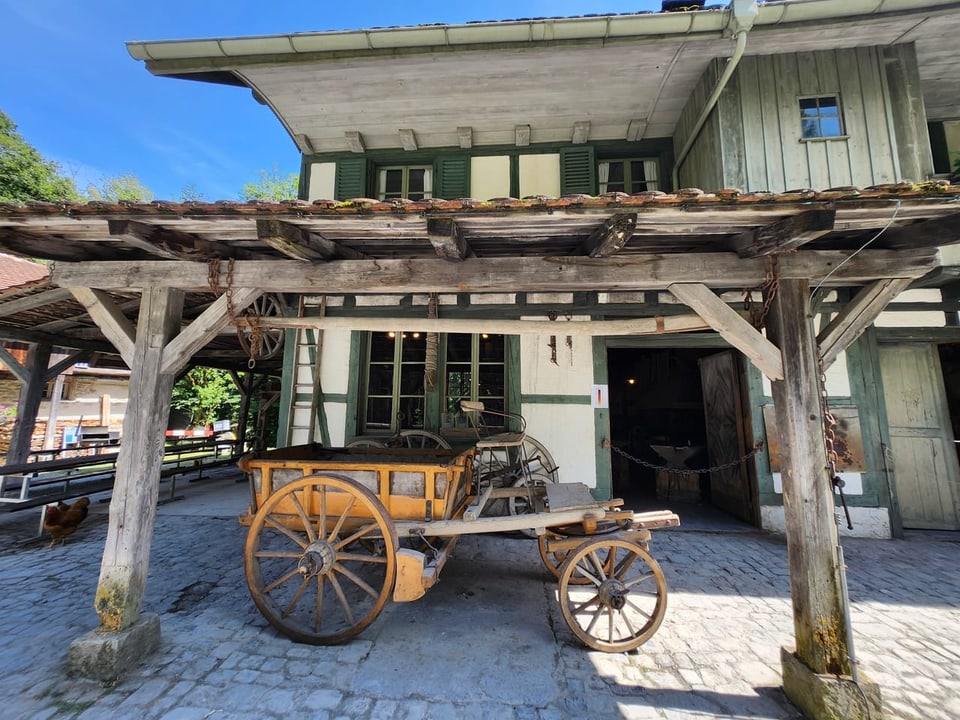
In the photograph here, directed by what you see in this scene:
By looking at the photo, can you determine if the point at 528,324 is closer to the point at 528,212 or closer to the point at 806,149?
the point at 528,212

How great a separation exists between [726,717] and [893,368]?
5898mm

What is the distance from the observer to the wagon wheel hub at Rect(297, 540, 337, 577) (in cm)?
283

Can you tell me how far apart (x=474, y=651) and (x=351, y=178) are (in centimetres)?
640

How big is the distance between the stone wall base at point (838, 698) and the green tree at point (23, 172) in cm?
2712

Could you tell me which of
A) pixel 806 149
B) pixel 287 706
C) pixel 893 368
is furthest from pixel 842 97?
pixel 287 706

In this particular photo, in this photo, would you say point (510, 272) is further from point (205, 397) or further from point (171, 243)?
point (205, 397)

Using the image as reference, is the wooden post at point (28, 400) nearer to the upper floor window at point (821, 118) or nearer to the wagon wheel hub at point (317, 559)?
the wagon wheel hub at point (317, 559)

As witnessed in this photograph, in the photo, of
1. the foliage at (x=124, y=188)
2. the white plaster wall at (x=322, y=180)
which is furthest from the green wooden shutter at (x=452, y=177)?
the foliage at (x=124, y=188)

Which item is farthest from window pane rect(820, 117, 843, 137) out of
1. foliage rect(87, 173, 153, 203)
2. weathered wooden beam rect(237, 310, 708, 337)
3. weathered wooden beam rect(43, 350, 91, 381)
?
foliage rect(87, 173, 153, 203)

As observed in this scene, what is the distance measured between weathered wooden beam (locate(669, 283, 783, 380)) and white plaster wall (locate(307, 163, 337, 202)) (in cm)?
574

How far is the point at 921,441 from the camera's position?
17.7ft

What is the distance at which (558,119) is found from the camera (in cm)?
573

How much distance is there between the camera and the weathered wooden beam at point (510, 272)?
102 inches

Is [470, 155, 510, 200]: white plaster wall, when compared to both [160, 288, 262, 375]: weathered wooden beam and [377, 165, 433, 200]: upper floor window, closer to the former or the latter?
[377, 165, 433, 200]: upper floor window
